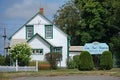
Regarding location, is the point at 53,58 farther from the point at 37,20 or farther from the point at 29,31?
the point at 37,20

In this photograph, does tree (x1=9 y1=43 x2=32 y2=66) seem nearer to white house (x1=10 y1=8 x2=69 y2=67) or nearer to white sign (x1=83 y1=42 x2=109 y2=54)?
white house (x1=10 y1=8 x2=69 y2=67)

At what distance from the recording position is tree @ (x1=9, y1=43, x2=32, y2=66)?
5288cm

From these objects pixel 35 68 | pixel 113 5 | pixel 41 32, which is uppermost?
pixel 113 5

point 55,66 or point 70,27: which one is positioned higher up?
point 70,27

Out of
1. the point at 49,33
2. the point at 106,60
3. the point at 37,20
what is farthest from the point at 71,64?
the point at 106,60

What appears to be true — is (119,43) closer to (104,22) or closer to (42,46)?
(104,22)

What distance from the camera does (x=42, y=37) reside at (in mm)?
60000

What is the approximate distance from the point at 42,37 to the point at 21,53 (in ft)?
24.1

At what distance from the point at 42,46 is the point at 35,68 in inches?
469

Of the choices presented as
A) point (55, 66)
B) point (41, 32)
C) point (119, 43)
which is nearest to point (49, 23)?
point (41, 32)

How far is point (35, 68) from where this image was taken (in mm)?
48219

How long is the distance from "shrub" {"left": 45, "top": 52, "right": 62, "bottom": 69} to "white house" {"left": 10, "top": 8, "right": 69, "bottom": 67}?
2430 mm

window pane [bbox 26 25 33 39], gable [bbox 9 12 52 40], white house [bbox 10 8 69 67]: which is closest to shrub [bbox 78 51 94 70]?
white house [bbox 10 8 69 67]

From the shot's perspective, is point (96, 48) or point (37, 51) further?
point (37, 51)
